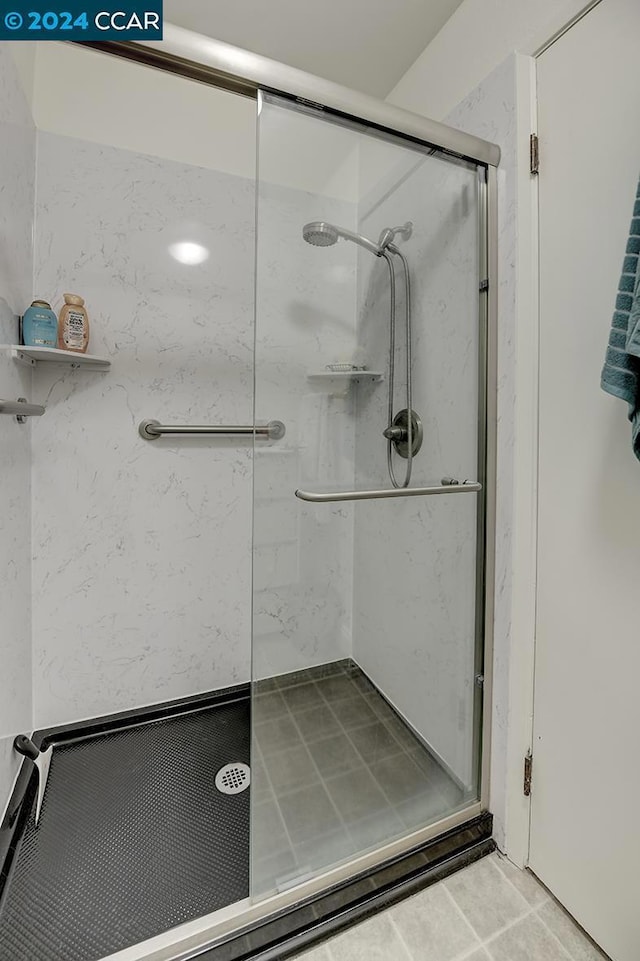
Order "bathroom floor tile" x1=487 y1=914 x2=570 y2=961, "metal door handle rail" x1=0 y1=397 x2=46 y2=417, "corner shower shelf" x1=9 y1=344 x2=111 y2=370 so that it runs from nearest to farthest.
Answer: "bathroom floor tile" x1=487 y1=914 x2=570 y2=961
"metal door handle rail" x1=0 y1=397 x2=46 y2=417
"corner shower shelf" x1=9 y1=344 x2=111 y2=370

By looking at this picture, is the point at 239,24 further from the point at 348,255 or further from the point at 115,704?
the point at 115,704

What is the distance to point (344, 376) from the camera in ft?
3.42

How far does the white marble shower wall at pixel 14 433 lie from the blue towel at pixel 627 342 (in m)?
1.46

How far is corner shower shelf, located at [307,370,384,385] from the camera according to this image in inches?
39.4

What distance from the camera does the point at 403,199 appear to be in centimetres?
112

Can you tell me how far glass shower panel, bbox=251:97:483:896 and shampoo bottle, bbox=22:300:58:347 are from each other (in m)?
0.80

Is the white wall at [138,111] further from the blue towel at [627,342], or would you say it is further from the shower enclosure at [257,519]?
the blue towel at [627,342]

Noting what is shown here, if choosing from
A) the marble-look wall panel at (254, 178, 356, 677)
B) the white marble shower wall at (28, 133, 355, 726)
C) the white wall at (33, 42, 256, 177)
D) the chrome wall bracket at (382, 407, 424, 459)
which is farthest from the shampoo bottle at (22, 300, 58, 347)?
the chrome wall bracket at (382, 407, 424, 459)

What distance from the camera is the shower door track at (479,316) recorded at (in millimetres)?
812

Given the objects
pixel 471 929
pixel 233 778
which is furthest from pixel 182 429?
pixel 471 929

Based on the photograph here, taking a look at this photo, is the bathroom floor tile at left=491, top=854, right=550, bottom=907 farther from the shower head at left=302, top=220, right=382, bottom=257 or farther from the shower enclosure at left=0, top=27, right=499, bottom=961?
the shower head at left=302, top=220, right=382, bottom=257

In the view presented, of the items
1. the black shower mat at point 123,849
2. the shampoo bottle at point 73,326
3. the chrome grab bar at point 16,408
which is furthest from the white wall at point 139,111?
the black shower mat at point 123,849

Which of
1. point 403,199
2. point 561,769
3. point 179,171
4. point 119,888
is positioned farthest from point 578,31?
point 119,888

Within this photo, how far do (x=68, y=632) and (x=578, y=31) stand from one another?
87.9 inches
